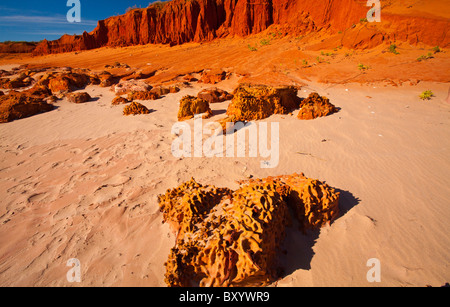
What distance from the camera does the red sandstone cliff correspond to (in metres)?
9.94

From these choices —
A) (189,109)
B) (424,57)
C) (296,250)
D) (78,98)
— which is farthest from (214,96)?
(424,57)

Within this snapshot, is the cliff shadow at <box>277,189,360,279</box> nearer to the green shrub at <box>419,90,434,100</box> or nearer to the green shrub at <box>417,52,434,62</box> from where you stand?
the green shrub at <box>419,90,434,100</box>

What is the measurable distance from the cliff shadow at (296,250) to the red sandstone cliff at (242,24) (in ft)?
39.2

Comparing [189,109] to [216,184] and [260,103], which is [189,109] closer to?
[260,103]

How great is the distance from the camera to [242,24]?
19219 millimetres

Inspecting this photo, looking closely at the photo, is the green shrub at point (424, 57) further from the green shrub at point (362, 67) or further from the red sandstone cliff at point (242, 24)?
the green shrub at point (362, 67)

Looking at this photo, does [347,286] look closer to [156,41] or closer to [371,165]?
[371,165]

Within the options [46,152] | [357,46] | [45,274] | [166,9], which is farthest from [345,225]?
[166,9]

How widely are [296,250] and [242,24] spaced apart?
839 inches

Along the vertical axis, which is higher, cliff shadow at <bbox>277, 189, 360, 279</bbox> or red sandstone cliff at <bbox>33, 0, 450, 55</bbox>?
red sandstone cliff at <bbox>33, 0, 450, 55</bbox>

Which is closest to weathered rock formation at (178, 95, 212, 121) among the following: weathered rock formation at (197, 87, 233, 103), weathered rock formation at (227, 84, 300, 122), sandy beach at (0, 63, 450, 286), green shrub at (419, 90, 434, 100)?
sandy beach at (0, 63, 450, 286)

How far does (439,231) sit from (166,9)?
27935mm

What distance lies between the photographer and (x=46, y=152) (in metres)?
4.84

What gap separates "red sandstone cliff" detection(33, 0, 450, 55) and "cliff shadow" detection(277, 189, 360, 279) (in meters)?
12.0
